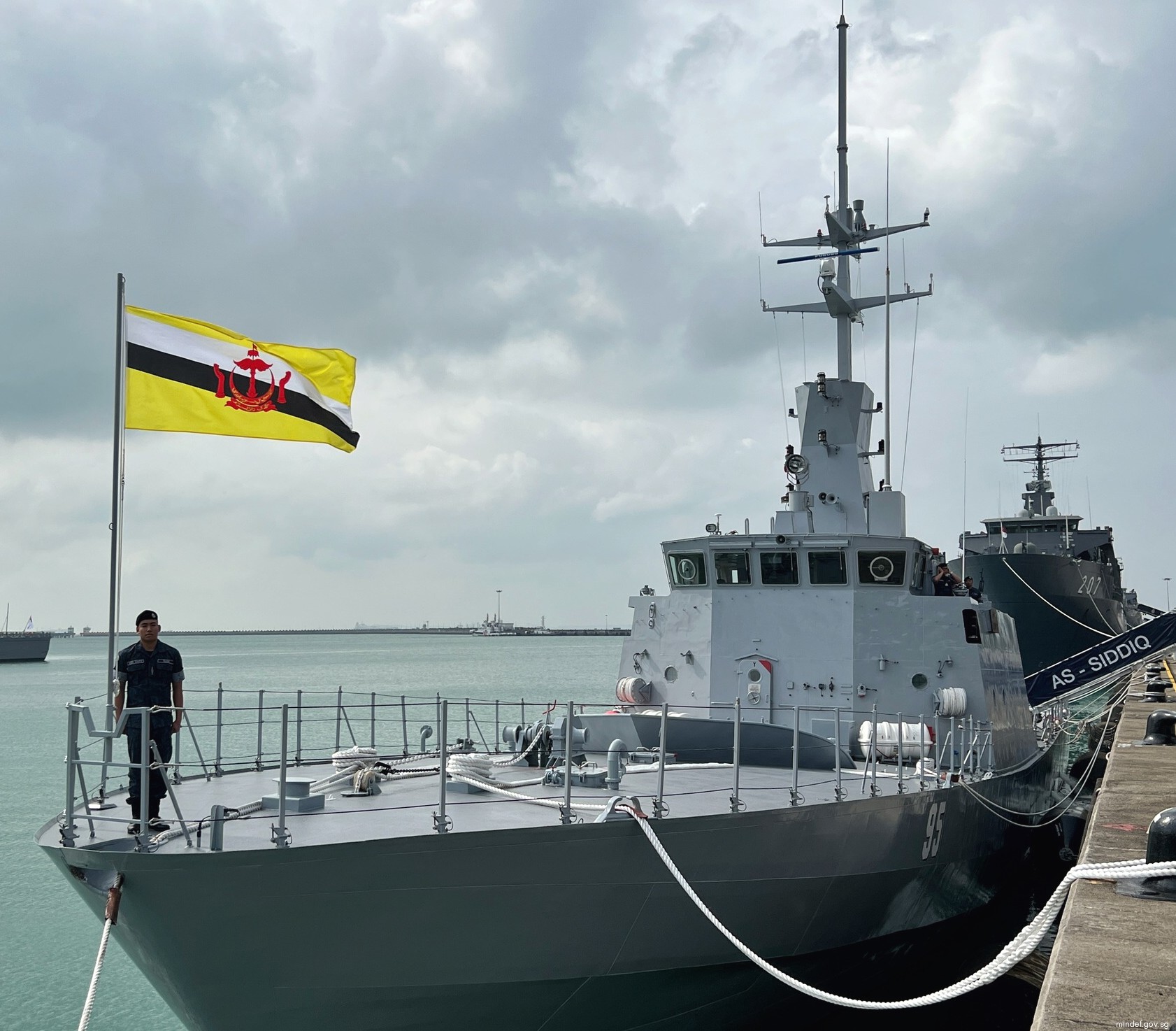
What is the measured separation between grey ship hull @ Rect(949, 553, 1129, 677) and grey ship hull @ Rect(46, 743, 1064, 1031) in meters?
32.9

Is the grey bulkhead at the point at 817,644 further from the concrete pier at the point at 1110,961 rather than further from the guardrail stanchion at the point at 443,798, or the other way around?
the guardrail stanchion at the point at 443,798

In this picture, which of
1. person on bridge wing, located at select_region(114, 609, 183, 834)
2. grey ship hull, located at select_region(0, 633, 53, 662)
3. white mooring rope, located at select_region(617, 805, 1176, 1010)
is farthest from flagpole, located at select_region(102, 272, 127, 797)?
grey ship hull, located at select_region(0, 633, 53, 662)

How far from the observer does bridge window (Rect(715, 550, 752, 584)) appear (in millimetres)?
12141

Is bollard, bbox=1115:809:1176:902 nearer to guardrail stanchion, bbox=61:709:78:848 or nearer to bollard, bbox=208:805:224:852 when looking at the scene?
bollard, bbox=208:805:224:852

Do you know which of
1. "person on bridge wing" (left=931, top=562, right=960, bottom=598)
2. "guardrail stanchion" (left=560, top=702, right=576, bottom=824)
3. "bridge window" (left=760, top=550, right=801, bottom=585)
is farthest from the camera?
"person on bridge wing" (left=931, top=562, right=960, bottom=598)

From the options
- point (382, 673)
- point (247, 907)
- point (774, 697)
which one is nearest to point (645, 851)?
point (247, 907)

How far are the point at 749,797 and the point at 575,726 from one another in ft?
7.86

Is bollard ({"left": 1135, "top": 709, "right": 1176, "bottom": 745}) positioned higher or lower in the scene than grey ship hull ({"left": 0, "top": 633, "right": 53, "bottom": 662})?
higher

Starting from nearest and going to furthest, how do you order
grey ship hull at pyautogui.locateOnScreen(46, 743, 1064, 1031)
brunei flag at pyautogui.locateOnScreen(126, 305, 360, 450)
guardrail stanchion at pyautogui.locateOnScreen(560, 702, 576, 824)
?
grey ship hull at pyautogui.locateOnScreen(46, 743, 1064, 1031) < guardrail stanchion at pyautogui.locateOnScreen(560, 702, 576, 824) < brunei flag at pyautogui.locateOnScreen(126, 305, 360, 450)

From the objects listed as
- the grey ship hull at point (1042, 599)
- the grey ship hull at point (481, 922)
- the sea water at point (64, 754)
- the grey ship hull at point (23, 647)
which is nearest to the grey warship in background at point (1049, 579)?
the grey ship hull at point (1042, 599)

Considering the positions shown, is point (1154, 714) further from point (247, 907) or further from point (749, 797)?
point (247, 907)

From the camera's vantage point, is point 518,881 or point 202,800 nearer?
point 518,881

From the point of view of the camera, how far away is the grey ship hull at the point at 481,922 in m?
6.21

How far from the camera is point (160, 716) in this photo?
7.02 metres
